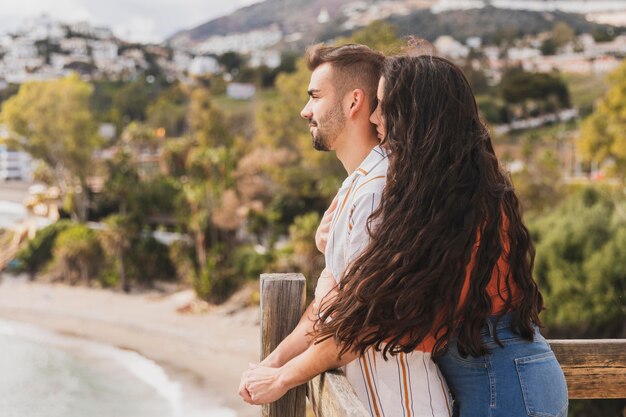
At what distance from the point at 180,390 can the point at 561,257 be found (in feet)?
29.7

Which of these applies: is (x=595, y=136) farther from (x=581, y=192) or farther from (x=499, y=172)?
(x=499, y=172)

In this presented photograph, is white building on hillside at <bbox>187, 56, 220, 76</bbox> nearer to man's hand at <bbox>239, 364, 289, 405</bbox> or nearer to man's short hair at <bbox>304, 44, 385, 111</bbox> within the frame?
man's short hair at <bbox>304, 44, 385, 111</bbox>

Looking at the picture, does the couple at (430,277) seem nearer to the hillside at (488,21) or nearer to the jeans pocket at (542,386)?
the jeans pocket at (542,386)

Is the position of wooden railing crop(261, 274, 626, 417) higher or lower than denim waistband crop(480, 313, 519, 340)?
lower

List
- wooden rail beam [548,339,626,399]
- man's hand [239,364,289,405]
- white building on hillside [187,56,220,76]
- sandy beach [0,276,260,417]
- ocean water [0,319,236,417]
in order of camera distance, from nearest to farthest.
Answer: man's hand [239,364,289,405]
wooden rail beam [548,339,626,399]
ocean water [0,319,236,417]
sandy beach [0,276,260,417]
white building on hillside [187,56,220,76]

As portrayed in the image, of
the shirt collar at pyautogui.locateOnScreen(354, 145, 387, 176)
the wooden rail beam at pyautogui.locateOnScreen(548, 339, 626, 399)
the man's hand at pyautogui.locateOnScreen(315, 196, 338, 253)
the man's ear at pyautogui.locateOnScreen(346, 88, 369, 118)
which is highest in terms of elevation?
the man's ear at pyautogui.locateOnScreen(346, 88, 369, 118)

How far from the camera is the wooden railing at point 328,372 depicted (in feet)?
5.89

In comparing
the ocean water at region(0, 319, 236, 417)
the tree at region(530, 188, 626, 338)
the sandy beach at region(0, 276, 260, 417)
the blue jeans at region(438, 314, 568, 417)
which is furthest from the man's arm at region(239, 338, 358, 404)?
the sandy beach at region(0, 276, 260, 417)

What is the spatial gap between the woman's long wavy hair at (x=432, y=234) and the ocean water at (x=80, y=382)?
13.1 metres

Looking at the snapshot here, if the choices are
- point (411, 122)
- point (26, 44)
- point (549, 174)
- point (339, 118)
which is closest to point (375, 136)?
point (339, 118)

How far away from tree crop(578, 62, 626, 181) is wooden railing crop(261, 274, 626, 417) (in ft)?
51.9

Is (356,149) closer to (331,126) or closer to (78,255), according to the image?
(331,126)

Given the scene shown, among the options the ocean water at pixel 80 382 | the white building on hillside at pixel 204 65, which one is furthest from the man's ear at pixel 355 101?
the white building on hillside at pixel 204 65

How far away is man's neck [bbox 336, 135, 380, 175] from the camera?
1852 mm
